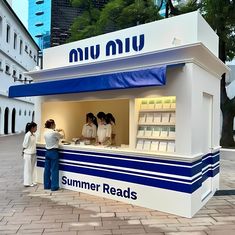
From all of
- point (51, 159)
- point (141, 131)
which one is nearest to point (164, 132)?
point (141, 131)

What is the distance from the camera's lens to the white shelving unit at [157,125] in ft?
21.1

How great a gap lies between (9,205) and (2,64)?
2237 cm

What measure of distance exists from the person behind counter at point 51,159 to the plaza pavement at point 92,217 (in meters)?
0.26

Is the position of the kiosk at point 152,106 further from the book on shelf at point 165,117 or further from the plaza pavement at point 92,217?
the plaza pavement at point 92,217

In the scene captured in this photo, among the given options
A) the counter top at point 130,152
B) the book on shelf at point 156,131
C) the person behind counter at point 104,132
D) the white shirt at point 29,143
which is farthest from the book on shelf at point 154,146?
the white shirt at point 29,143

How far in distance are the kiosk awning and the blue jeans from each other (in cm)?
145

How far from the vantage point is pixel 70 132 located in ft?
31.9

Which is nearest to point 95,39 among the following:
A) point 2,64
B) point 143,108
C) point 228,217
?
point 143,108

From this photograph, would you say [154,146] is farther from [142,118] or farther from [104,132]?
[104,132]

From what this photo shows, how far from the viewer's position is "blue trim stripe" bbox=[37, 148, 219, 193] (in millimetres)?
5887

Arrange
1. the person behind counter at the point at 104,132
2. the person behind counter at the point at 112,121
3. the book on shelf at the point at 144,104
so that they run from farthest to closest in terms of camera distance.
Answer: the person behind counter at the point at 112,121 < the person behind counter at the point at 104,132 < the book on shelf at the point at 144,104

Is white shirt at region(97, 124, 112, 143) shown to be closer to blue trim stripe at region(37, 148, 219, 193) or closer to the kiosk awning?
blue trim stripe at region(37, 148, 219, 193)

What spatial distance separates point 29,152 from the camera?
815 cm

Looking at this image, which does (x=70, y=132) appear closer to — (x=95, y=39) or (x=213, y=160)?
(x=95, y=39)
